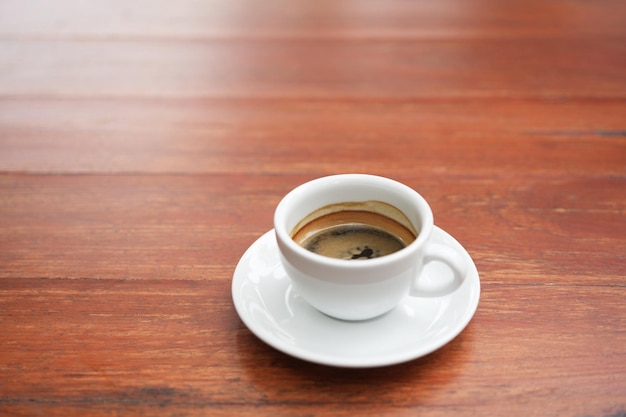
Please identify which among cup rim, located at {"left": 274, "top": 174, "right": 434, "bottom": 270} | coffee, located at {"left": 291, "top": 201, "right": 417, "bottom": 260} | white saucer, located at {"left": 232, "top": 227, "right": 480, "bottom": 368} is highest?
cup rim, located at {"left": 274, "top": 174, "right": 434, "bottom": 270}

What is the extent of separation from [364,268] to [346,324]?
66mm

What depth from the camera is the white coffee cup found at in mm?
446

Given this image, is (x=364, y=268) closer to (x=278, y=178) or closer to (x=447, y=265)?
(x=447, y=265)

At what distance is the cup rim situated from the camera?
17.4 inches

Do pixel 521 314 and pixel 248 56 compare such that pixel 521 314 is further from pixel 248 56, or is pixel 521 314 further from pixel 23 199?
pixel 248 56

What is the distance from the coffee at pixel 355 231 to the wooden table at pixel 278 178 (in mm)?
88

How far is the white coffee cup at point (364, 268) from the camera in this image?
446 millimetres

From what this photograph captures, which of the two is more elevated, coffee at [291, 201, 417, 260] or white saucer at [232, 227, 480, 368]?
coffee at [291, 201, 417, 260]

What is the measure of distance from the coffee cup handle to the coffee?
1.4 inches

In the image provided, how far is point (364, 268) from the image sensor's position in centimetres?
44

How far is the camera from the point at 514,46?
108 cm

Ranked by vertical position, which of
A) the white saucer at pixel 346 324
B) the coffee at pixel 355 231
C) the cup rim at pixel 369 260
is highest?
the cup rim at pixel 369 260

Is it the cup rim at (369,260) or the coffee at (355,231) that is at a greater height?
the cup rim at (369,260)

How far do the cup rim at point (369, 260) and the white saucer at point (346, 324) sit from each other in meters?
0.05
